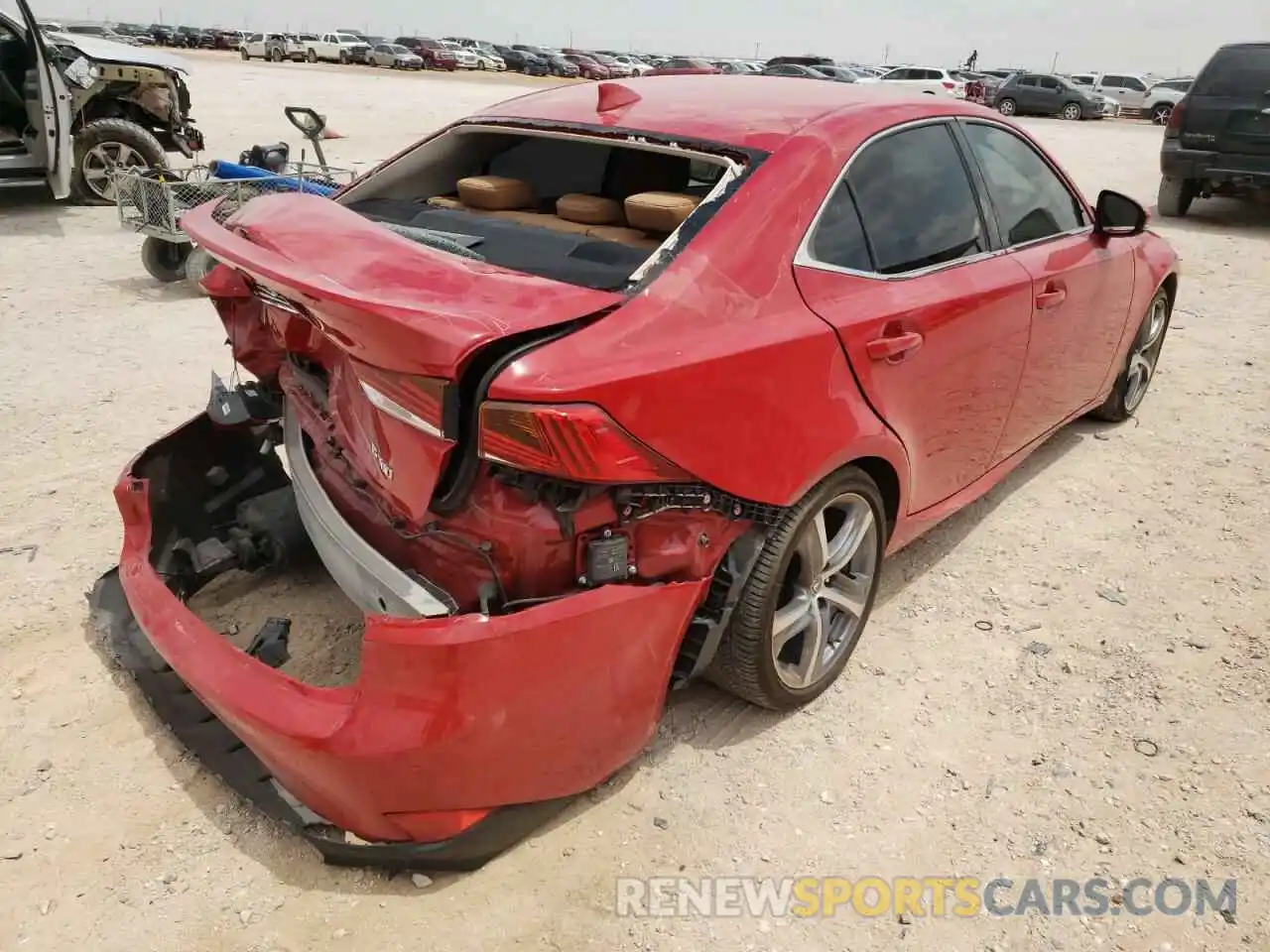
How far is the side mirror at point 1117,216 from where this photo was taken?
391cm

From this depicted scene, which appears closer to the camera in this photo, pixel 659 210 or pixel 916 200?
pixel 659 210

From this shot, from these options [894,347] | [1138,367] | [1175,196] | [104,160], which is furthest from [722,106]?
[1175,196]

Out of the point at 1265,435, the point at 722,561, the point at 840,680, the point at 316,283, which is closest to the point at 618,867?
the point at 722,561

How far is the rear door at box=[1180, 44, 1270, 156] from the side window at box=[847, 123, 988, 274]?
830cm

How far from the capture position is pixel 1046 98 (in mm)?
31000

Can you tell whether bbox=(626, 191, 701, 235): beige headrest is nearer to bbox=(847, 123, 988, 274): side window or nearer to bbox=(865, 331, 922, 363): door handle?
bbox=(847, 123, 988, 274): side window

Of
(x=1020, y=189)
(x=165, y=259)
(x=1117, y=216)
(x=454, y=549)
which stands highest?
(x=1020, y=189)

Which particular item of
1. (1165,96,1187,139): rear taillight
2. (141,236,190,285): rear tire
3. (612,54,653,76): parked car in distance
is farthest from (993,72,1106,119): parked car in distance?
(141,236,190,285): rear tire

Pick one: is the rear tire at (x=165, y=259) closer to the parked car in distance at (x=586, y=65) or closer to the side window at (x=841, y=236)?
the side window at (x=841, y=236)

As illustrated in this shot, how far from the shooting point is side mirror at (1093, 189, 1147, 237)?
3908mm

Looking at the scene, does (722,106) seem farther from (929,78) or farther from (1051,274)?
(929,78)

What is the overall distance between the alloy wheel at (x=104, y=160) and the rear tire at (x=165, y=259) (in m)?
3.15

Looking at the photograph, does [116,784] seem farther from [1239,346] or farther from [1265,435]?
[1239,346]

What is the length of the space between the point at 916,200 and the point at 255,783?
2465mm
